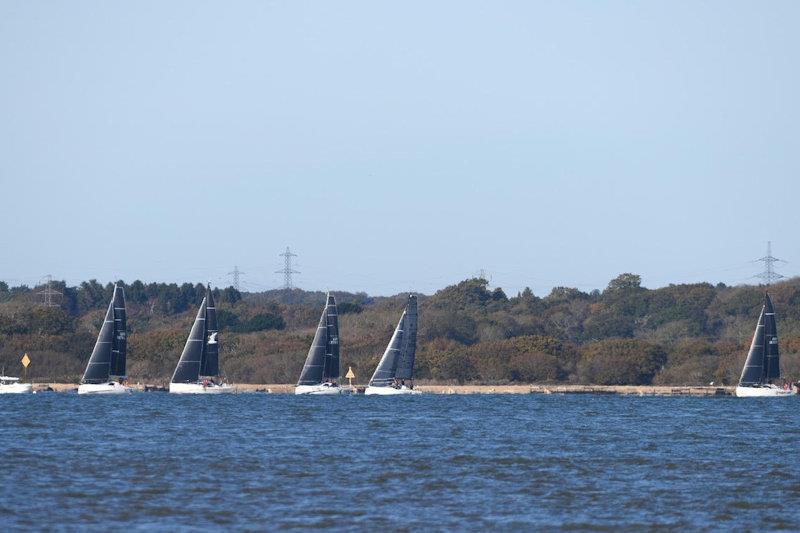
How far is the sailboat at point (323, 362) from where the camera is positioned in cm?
11106

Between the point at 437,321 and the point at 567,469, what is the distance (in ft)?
352

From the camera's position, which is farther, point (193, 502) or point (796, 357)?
point (796, 357)

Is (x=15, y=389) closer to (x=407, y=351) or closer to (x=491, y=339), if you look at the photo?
(x=407, y=351)

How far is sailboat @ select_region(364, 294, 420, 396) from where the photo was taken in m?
112

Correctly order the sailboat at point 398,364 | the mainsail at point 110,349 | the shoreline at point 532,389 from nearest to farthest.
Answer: the mainsail at point 110,349 → the sailboat at point 398,364 → the shoreline at point 532,389

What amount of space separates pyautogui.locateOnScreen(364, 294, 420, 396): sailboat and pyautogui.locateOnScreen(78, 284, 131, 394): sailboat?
19.0 meters

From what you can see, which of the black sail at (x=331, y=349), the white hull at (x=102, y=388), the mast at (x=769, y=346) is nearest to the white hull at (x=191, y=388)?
the white hull at (x=102, y=388)

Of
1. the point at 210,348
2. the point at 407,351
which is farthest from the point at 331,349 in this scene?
the point at 210,348

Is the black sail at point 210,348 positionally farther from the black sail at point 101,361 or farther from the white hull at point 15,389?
the white hull at point 15,389

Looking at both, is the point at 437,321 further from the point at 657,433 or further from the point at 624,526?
the point at 624,526

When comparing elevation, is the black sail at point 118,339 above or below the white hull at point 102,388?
above

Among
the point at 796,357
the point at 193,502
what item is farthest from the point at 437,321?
the point at 193,502

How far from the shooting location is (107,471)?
4612 cm

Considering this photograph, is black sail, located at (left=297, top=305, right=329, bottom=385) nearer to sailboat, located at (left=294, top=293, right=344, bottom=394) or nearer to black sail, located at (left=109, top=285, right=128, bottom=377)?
sailboat, located at (left=294, top=293, right=344, bottom=394)
